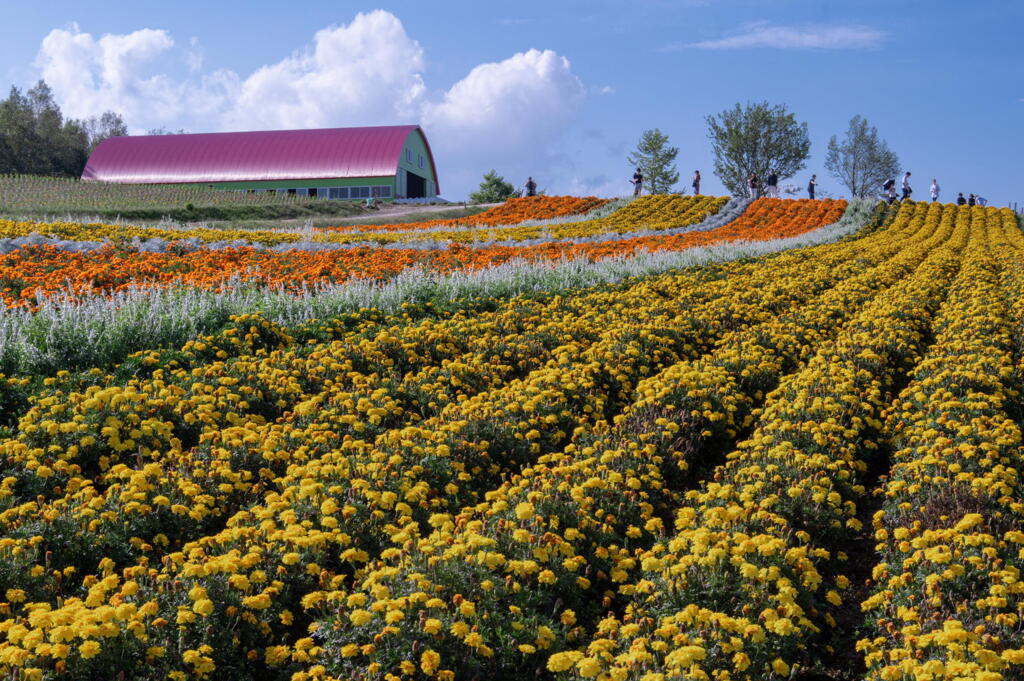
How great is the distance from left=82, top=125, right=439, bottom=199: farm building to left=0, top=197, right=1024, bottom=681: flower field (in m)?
48.5

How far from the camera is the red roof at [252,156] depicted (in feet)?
197

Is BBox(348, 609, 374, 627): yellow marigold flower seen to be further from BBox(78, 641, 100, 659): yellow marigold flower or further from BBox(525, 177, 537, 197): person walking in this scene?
BBox(525, 177, 537, 197): person walking

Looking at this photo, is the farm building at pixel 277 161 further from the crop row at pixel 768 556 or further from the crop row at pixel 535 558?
the crop row at pixel 535 558

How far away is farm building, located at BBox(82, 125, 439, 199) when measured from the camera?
60000 millimetres

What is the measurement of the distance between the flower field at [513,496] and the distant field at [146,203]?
24.8m

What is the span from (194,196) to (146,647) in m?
45.3

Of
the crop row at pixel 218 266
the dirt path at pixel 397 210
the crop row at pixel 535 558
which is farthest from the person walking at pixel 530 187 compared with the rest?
the crop row at pixel 535 558

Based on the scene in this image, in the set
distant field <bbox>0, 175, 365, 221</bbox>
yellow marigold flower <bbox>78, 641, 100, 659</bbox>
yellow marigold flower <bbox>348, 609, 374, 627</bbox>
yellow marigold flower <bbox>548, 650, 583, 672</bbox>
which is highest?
distant field <bbox>0, 175, 365, 221</bbox>

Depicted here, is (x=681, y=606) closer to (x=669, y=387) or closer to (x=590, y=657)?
(x=590, y=657)

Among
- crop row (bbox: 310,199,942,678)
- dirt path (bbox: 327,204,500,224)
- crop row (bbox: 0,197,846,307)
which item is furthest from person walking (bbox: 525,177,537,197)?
crop row (bbox: 310,199,942,678)

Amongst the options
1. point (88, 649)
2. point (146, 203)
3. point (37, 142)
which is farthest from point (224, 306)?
point (37, 142)

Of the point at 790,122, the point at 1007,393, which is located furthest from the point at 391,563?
the point at 790,122

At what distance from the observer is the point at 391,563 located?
5.29 metres

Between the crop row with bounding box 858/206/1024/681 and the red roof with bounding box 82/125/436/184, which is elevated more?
the red roof with bounding box 82/125/436/184
